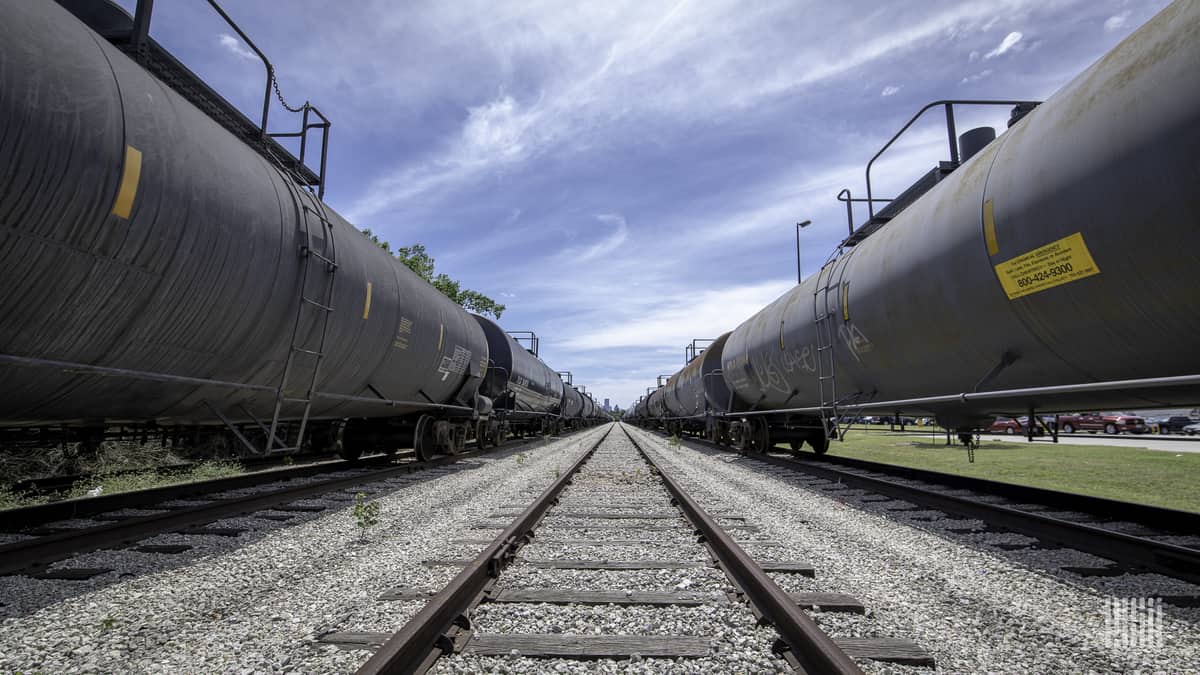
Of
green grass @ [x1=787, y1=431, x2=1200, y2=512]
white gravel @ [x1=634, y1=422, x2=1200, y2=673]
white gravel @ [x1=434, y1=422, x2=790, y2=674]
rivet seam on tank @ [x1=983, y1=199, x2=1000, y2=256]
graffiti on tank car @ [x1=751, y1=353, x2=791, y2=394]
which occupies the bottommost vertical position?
green grass @ [x1=787, y1=431, x2=1200, y2=512]

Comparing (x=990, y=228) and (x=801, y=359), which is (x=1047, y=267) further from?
(x=801, y=359)

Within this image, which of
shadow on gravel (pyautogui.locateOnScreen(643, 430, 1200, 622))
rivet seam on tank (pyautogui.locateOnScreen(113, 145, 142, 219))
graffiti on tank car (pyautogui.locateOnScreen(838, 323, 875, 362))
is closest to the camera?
Result: shadow on gravel (pyautogui.locateOnScreen(643, 430, 1200, 622))

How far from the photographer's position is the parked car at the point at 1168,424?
2861 cm

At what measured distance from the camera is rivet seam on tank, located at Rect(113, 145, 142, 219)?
3.38m

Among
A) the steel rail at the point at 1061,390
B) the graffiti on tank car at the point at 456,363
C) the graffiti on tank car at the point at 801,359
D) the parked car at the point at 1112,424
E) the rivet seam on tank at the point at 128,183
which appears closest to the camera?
the steel rail at the point at 1061,390

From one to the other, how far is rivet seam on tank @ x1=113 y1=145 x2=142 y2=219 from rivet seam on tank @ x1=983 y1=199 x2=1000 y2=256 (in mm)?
5974

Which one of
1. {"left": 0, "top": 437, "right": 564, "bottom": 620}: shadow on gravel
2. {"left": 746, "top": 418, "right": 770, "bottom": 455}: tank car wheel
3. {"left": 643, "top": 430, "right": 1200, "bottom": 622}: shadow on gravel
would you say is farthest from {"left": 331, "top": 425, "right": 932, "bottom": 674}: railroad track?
{"left": 746, "top": 418, "right": 770, "bottom": 455}: tank car wheel

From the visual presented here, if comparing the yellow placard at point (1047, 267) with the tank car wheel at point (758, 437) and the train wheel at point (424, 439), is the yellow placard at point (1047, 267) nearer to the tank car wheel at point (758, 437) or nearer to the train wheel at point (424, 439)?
the tank car wheel at point (758, 437)

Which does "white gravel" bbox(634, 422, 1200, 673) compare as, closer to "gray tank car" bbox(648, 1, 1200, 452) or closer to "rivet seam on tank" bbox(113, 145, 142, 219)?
"gray tank car" bbox(648, 1, 1200, 452)

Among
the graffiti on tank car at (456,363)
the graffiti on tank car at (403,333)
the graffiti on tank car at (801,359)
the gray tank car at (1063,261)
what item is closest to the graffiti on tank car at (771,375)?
the graffiti on tank car at (801,359)

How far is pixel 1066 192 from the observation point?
137 inches

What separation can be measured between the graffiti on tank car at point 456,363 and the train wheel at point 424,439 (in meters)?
0.91

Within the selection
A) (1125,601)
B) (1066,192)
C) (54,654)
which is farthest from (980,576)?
(54,654)

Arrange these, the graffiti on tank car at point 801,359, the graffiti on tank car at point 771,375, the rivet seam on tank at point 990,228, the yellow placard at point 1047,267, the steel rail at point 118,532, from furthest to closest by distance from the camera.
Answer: the graffiti on tank car at point 771,375 < the graffiti on tank car at point 801,359 < the rivet seam on tank at point 990,228 < the steel rail at point 118,532 < the yellow placard at point 1047,267
